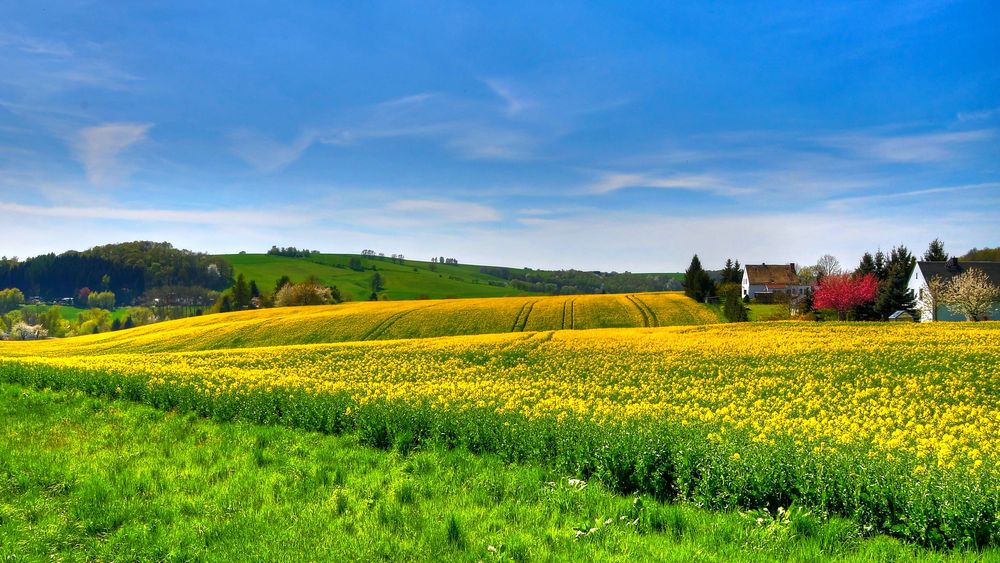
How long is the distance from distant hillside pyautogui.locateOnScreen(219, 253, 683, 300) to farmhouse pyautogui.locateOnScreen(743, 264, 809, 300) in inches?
1217

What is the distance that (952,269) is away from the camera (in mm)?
65688

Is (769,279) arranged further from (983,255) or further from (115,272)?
(115,272)

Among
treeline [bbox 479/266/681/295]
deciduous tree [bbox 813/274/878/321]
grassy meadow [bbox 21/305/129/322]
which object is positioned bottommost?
grassy meadow [bbox 21/305/129/322]

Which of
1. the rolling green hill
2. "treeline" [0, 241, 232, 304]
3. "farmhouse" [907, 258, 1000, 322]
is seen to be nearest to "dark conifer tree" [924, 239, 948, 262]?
"farmhouse" [907, 258, 1000, 322]

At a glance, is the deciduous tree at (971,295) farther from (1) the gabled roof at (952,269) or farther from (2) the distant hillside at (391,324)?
(2) the distant hillside at (391,324)

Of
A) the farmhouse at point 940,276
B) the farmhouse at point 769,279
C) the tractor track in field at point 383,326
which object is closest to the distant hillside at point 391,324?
the tractor track in field at point 383,326

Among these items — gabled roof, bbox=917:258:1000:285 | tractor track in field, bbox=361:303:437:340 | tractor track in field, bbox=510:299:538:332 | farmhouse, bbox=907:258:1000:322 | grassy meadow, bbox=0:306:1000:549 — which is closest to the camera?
grassy meadow, bbox=0:306:1000:549

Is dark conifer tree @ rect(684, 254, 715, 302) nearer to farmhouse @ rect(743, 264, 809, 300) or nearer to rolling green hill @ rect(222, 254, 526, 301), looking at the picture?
farmhouse @ rect(743, 264, 809, 300)

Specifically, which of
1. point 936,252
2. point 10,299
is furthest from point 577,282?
point 10,299

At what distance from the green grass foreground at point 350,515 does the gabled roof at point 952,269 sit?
76714mm

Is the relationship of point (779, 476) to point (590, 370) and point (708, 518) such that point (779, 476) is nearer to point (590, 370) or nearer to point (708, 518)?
point (708, 518)

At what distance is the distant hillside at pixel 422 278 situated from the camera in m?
137

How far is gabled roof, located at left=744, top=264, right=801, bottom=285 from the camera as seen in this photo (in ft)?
349

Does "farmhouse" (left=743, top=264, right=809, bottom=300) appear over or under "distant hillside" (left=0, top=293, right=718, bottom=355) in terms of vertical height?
over
